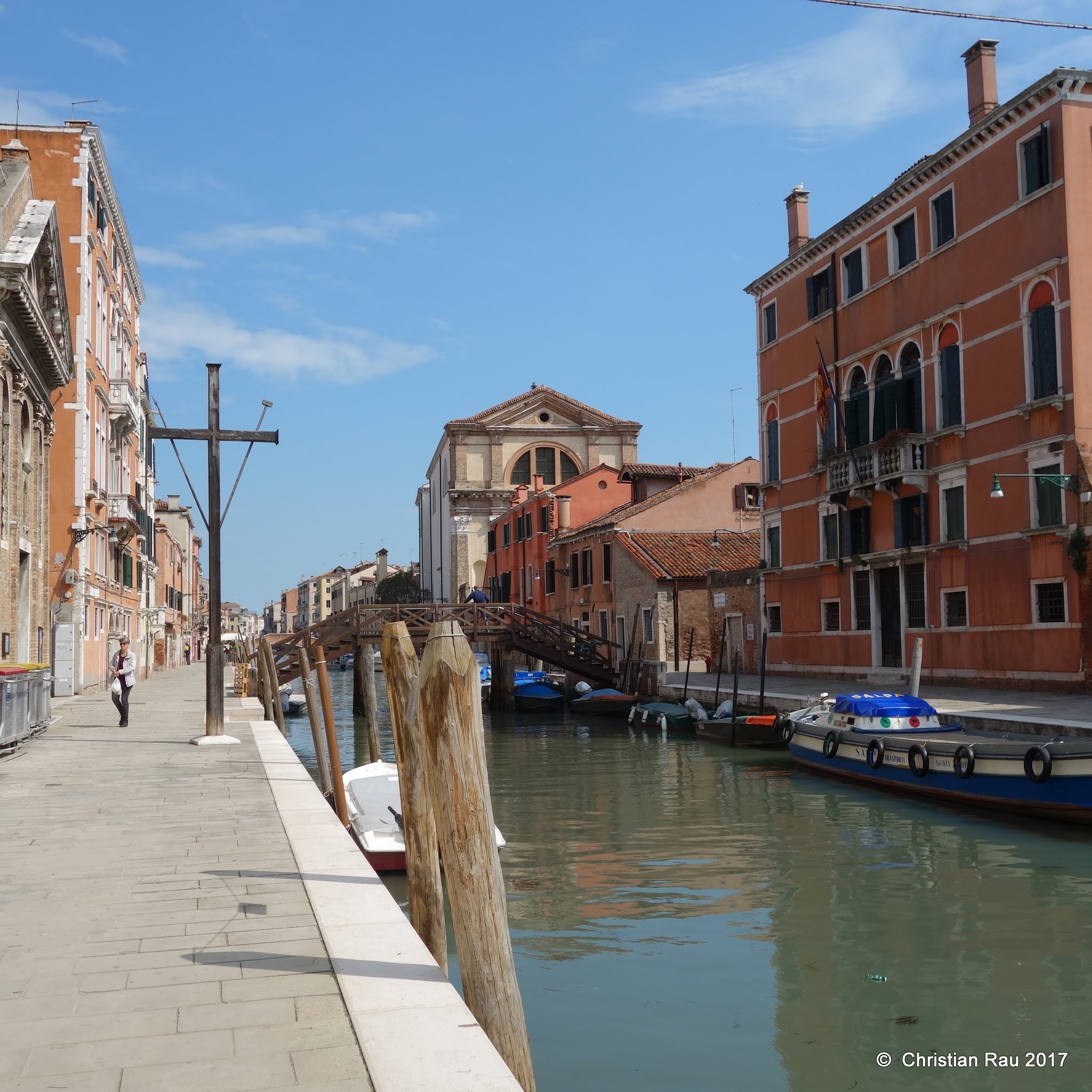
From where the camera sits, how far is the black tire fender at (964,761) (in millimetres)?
13836

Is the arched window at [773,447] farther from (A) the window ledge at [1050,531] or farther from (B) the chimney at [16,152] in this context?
(B) the chimney at [16,152]

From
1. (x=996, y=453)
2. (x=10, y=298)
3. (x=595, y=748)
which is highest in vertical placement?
(x=10, y=298)

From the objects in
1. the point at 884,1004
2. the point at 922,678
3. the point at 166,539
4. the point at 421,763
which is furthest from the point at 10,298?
the point at 166,539

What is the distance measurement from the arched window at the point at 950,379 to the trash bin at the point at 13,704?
17.0 meters

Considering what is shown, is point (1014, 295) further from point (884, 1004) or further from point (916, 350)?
point (884, 1004)

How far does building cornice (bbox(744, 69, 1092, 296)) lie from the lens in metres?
18.9

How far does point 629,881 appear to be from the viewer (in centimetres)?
1040

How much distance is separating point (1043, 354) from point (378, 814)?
14.6 m

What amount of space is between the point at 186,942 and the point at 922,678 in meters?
20.3

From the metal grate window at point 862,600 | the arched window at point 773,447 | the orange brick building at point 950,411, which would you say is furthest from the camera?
the arched window at point 773,447

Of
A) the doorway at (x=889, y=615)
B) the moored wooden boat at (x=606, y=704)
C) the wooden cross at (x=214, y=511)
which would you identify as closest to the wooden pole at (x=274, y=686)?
the wooden cross at (x=214, y=511)

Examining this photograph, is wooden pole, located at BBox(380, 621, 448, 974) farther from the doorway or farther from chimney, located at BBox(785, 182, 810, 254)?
chimney, located at BBox(785, 182, 810, 254)

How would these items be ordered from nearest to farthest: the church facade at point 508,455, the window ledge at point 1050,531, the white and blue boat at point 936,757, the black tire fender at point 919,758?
the white and blue boat at point 936,757
the black tire fender at point 919,758
the window ledge at point 1050,531
the church facade at point 508,455

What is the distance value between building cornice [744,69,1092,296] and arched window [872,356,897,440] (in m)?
3.34
